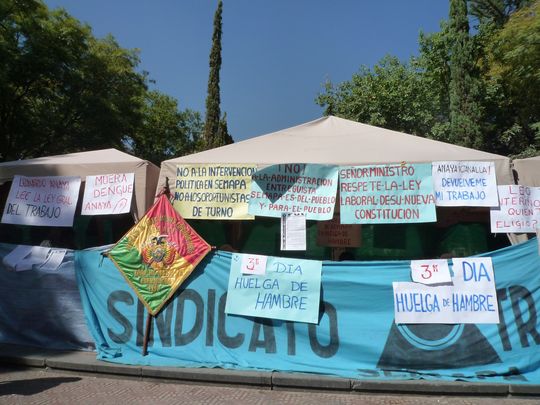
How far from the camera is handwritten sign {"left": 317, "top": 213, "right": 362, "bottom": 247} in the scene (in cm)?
747

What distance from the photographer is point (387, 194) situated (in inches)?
241

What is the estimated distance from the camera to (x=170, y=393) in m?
5.06

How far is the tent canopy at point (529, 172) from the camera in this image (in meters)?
5.89

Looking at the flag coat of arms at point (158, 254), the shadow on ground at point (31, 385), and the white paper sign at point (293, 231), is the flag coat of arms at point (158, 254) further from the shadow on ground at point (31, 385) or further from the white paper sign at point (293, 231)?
the shadow on ground at point (31, 385)

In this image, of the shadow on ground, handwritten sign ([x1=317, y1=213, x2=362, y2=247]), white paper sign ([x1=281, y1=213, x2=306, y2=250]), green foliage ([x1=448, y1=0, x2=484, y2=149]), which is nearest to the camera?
the shadow on ground

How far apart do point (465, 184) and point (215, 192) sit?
127 inches

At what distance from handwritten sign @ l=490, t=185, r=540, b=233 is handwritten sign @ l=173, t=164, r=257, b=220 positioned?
314cm

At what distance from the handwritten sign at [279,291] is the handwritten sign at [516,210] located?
229 cm

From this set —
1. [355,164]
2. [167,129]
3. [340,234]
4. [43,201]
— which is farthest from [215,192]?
[167,129]

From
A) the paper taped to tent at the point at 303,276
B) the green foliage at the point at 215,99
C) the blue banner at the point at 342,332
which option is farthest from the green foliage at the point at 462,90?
the blue banner at the point at 342,332

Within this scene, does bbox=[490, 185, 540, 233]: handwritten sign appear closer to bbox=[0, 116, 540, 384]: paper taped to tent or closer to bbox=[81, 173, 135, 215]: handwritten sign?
bbox=[0, 116, 540, 384]: paper taped to tent

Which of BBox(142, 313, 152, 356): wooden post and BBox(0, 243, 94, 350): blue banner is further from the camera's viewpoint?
BBox(0, 243, 94, 350): blue banner

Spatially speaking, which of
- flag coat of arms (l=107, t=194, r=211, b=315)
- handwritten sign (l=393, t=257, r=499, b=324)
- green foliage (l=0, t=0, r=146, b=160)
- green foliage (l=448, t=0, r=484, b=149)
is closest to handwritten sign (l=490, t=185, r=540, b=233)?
handwritten sign (l=393, t=257, r=499, b=324)

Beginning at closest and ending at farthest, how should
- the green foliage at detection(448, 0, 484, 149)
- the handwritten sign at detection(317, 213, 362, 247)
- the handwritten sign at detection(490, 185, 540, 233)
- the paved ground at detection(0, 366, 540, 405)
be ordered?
the paved ground at detection(0, 366, 540, 405) → the handwritten sign at detection(490, 185, 540, 233) → the handwritten sign at detection(317, 213, 362, 247) → the green foliage at detection(448, 0, 484, 149)
